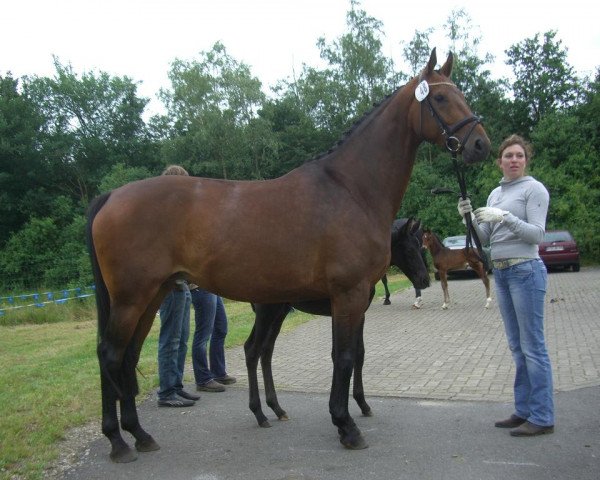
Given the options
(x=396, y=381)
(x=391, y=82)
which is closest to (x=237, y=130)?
(x=391, y=82)

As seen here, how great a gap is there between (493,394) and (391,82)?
1469 inches

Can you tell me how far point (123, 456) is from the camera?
409 cm

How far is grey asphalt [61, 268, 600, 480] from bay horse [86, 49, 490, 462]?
1.11 feet

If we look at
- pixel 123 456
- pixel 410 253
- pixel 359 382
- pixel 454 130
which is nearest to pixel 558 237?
pixel 410 253

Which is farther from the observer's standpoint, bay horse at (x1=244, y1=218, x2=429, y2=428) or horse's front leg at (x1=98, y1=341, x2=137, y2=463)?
bay horse at (x1=244, y1=218, x2=429, y2=428)

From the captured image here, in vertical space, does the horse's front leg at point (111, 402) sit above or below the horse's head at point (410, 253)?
below

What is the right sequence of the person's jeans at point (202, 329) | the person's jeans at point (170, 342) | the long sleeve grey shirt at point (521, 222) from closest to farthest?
1. the long sleeve grey shirt at point (521, 222)
2. the person's jeans at point (170, 342)
3. the person's jeans at point (202, 329)

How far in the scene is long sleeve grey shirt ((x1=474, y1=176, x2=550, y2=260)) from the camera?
418 centimetres

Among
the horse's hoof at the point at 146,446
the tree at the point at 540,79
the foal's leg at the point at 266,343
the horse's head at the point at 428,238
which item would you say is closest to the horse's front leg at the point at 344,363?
the foal's leg at the point at 266,343

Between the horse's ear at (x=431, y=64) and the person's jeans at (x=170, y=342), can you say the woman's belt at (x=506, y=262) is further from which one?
the person's jeans at (x=170, y=342)

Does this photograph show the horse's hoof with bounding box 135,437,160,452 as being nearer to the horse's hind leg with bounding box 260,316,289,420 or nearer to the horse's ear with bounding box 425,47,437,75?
the horse's hind leg with bounding box 260,316,289,420

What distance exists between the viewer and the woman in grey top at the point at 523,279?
4.22m

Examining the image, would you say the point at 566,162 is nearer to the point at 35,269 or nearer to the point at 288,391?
the point at 288,391

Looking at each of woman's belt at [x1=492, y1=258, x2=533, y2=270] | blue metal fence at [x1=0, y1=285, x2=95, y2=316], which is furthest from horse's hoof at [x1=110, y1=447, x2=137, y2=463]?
blue metal fence at [x1=0, y1=285, x2=95, y2=316]
